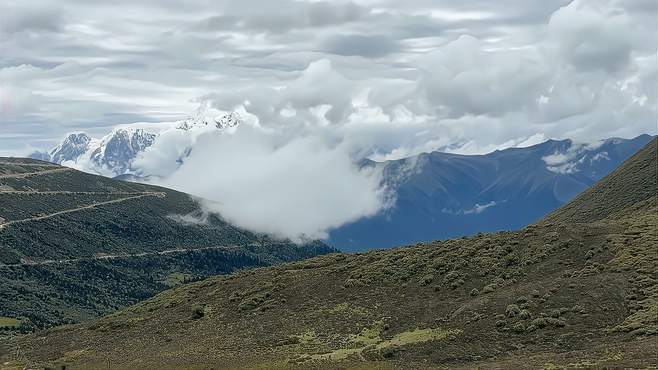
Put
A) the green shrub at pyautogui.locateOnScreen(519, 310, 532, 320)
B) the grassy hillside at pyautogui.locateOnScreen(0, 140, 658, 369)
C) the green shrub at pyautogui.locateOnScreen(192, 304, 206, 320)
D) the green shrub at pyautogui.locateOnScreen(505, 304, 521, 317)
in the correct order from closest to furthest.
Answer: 1. the grassy hillside at pyautogui.locateOnScreen(0, 140, 658, 369)
2. the green shrub at pyautogui.locateOnScreen(519, 310, 532, 320)
3. the green shrub at pyautogui.locateOnScreen(505, 304, 521, 317)
4. the green shrub at pyautogui.locateOnScreen(192, 304, 206, 320)

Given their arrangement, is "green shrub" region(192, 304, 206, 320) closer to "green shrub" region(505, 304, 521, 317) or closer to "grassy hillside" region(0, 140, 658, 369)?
"grassy hillside" region(0, 140, 658, 369)

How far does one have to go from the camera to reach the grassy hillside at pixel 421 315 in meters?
56.5

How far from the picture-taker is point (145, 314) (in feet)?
314

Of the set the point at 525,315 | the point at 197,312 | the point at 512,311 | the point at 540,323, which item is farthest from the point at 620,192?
the point at 197,312

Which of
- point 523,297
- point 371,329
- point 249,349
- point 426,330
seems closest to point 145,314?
point 249,349

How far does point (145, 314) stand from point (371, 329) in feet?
138

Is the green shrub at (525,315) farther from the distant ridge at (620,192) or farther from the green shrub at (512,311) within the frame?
the distant ridge at (620,192)

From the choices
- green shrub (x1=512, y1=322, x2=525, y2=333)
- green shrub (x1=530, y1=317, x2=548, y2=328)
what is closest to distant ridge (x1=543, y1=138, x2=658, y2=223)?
green shrub (x1=530, y1=317, x2=548, y2=328)

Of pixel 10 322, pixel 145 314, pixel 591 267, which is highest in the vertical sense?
pixel 591 267

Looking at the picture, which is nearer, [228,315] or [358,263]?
[228,315]

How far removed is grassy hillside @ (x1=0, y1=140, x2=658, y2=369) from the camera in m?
56.5

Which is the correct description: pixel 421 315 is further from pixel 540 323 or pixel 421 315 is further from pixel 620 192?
pixel 620 192

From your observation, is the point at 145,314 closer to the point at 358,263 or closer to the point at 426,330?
the point at 358,263

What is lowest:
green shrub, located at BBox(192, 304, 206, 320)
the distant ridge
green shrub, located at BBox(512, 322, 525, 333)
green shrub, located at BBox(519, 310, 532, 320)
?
green shrub, located at BBox(192, 304, 206, 320)
